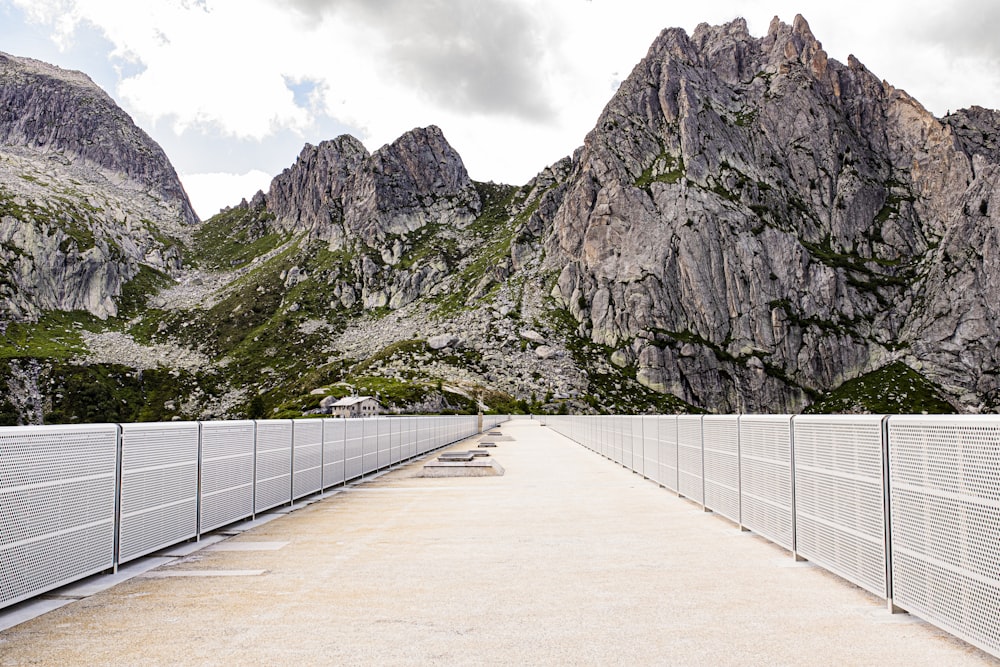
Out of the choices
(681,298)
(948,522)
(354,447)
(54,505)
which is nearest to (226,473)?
(54,505)

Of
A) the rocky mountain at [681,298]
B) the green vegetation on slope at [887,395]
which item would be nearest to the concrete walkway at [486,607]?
the rocky mountain at [681,298]

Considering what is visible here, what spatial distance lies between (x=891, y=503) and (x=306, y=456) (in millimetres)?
14230

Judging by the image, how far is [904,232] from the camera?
512 feet

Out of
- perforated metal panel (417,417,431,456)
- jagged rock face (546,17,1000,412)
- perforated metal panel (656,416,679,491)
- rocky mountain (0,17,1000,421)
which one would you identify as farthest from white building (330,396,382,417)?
perforated metal panel (656,416,679,491)

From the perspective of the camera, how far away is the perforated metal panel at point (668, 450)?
18.8 m

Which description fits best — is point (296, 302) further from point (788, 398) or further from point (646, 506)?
point (646, 506)

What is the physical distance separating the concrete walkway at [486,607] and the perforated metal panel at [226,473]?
774 mm

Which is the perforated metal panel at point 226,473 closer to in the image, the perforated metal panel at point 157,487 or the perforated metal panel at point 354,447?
the perforated metal panel at point 157,487

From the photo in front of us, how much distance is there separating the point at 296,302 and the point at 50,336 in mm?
55819

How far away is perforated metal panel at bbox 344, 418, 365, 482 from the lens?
2209 cm

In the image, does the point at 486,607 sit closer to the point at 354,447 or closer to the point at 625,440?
the point at 354,447

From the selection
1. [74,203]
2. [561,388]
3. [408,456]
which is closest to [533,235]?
[561,388]

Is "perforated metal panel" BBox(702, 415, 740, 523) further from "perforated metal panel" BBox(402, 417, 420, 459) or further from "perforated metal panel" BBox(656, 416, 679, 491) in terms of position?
"perforated metal panel" BBox(402, 417, 420, 459)

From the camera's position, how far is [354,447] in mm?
22969
